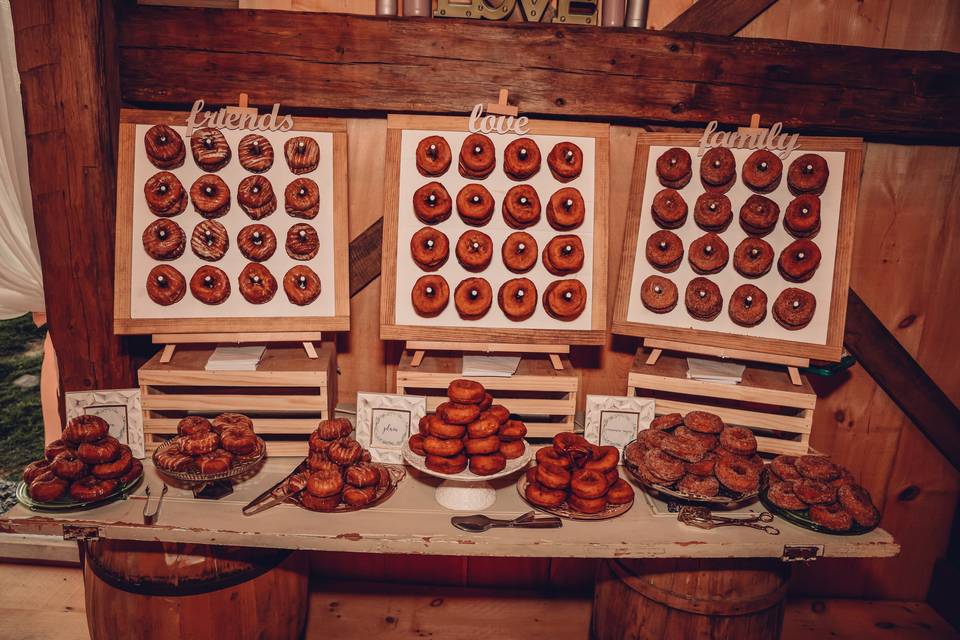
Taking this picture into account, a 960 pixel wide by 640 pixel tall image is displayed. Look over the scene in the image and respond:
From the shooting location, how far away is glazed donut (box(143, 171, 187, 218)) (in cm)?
230

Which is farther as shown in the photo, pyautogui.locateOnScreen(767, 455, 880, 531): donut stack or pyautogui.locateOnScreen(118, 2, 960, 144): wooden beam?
pyautogui.locateOnScreen(118, 2, 960, 144): wooden beam

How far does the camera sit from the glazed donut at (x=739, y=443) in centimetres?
214

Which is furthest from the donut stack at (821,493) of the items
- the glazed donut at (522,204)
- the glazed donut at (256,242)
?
the glazed donut at (256,242)

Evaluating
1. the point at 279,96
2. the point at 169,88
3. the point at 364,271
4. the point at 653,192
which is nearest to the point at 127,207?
the point at 169,88

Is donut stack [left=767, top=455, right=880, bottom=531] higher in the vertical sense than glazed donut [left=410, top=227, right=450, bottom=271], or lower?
lower

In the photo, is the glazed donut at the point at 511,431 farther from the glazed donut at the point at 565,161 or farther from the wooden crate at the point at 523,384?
the glazed donut at the point at 565,161

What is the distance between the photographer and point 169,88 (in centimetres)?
244

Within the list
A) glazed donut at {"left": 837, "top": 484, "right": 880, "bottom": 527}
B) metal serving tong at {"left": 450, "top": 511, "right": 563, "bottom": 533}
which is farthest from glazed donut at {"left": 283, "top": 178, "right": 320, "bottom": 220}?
glazed donut at {"left": 837, "top": 484, "right": 880, "bottom": 527}

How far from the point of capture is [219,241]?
2338 mm

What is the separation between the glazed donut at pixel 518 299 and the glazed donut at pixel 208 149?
129cm

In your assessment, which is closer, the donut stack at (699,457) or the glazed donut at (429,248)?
the donut stack at (699,457)

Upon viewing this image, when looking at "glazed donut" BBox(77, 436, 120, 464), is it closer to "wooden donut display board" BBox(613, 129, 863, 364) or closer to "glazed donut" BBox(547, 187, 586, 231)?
"glazed donut" BBox(547, 187, 586, 231)

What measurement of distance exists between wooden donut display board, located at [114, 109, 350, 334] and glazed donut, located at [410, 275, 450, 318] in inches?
11.6

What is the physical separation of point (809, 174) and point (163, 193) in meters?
2.66
